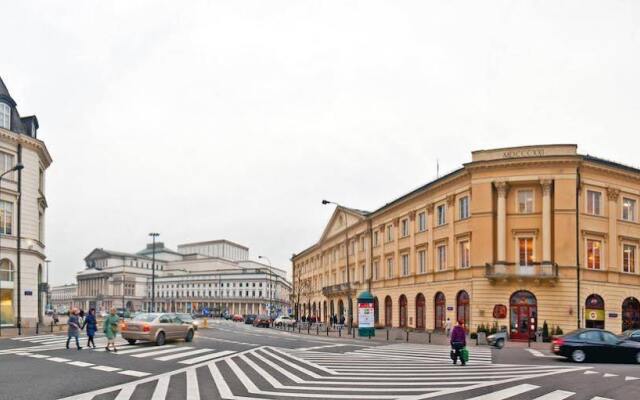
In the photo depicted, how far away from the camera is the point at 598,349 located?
25.0 meters

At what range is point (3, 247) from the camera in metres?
45.7

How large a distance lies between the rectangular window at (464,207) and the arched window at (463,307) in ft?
18.9

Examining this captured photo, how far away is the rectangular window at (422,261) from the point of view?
54500 millimetres

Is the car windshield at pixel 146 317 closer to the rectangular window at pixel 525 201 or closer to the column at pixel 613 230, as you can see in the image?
the rectangular window at pixel 525 201

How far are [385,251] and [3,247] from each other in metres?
35.1

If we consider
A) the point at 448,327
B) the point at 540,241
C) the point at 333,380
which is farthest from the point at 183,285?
the point at 333,380

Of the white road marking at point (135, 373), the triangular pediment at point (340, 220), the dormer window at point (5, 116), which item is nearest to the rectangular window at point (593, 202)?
the triangular pediment at point (340, 220)

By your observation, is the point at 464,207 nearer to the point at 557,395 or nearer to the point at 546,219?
the point at 546,219

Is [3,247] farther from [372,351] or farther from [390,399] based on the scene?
[390,399]

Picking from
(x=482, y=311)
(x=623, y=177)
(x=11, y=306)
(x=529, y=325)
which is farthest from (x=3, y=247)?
(x=623, y=177)

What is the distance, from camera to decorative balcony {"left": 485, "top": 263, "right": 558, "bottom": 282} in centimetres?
4209

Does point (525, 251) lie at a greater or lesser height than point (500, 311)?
greater

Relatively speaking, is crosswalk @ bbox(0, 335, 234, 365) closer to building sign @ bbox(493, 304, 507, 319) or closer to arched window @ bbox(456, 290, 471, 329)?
building sign @ bbox(493, 304, 507, 319)

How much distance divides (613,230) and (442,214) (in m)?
13.0
